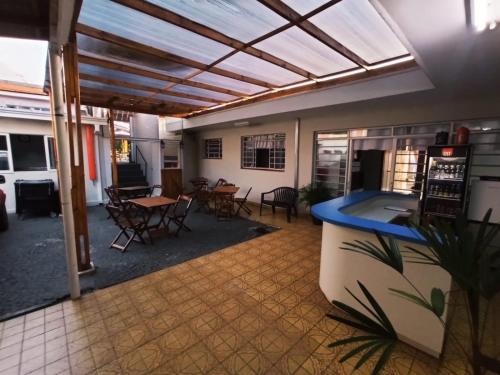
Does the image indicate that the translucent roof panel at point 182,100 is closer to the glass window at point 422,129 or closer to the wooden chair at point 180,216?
the wooden chair at point 180,216

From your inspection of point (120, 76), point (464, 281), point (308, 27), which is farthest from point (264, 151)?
point (464, 281)

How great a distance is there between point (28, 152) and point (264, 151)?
6194 millimetres

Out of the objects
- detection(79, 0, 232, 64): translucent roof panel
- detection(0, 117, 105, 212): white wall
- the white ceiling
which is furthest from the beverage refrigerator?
detection(0, 117, 105, 212): white wall

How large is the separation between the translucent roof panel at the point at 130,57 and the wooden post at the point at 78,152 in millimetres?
267

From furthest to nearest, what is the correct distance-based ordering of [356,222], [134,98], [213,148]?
[213,148], [134,98], [356,222]

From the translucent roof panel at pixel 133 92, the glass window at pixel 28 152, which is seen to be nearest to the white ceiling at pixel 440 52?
the translucent roof panel at pixel 133 92

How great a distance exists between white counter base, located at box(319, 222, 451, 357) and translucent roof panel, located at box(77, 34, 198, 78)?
3043 millimetres

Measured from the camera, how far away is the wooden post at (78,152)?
2549 millimetres

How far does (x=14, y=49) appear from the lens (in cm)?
288

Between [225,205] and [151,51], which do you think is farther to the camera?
[225,205]

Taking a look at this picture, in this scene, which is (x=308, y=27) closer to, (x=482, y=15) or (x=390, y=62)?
(x=482, y=15)

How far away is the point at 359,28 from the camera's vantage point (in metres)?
2.37

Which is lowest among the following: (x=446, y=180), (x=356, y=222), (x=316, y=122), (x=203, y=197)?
(x=203, y=197)

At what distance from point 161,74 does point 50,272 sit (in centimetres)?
315
